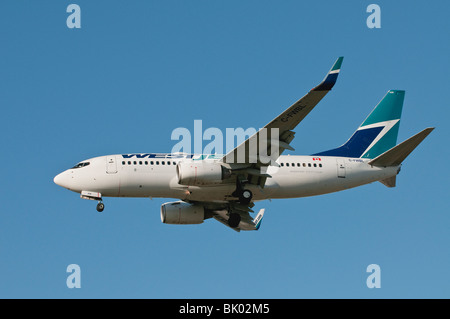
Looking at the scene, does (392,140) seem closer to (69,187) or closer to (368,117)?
(368,117)

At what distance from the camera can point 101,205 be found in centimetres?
5356

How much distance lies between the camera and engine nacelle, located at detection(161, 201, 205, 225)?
5759 centimetres

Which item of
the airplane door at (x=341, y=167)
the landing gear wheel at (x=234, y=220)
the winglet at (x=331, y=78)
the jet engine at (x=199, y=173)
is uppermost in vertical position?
the winglet at (x=331, y=78)

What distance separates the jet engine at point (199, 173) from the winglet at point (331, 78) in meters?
9.99

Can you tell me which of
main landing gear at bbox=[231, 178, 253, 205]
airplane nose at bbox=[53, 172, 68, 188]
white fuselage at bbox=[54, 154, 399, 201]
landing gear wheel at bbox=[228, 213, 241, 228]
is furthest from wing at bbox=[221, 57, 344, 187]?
airplane nose at bbox=[53, 172, 68, 188]

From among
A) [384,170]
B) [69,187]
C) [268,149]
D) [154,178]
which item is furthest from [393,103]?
[69,187]

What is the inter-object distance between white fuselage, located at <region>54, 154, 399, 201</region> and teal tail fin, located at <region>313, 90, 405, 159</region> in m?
1.36

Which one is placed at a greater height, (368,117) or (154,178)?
(368,117)

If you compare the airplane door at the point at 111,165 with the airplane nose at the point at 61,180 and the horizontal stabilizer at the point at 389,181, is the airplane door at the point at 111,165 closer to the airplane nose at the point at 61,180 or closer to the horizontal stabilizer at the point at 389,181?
the airplane nose at the point at 61,180

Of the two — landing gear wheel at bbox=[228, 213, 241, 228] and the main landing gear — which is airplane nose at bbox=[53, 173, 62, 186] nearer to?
the main landing gear

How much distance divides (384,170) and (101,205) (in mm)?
19104

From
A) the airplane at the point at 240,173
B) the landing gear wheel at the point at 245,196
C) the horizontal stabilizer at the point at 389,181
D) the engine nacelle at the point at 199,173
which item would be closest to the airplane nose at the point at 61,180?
the airplane at the point at 240,173

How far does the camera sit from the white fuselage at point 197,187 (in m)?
52.8

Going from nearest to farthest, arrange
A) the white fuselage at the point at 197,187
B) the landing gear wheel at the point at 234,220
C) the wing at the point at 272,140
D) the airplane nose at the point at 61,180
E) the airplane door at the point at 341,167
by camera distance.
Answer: the wing at the point at 272,140 → the white fuselage at the point at 197,187 → the airplane nose at the point at 61,180 → the airplane door at the point at 341,167 → the landing gear wheel at the point at 234,220
